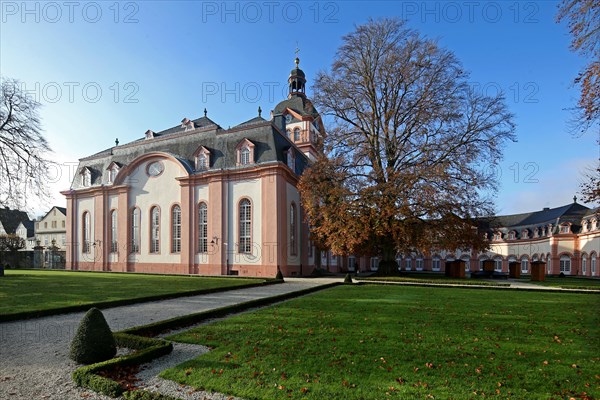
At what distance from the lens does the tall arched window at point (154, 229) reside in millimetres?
35844

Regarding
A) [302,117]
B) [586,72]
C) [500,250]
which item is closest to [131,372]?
[586,72]

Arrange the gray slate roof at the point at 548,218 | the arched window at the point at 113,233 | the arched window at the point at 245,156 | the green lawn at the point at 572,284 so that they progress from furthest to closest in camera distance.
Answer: the gray slate roof at the point at 548,218 < the arched window at the point at 113,233 < the arched window at the point at 245,156 < the green lawn at the point at 572,284

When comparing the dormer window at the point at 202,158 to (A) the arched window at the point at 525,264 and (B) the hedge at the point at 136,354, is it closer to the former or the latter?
(B) the hedge at the point at 136,354

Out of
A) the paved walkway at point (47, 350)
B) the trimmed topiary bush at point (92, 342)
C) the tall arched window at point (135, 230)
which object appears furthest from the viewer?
the tall arched window at point (135, 230)

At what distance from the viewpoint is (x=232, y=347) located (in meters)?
6.97

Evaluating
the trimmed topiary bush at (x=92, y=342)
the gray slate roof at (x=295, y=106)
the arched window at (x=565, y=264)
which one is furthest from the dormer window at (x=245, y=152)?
the arched window at (x=565, y=264)

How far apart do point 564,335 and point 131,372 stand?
895 cm

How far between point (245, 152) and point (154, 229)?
12.7 metres

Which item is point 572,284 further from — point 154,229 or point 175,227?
point 154,229

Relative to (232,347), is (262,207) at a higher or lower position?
higher

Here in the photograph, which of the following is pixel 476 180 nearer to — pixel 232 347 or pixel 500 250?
pixel 232 347

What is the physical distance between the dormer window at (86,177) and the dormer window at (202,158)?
1586 cm

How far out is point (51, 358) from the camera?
6.73 metres

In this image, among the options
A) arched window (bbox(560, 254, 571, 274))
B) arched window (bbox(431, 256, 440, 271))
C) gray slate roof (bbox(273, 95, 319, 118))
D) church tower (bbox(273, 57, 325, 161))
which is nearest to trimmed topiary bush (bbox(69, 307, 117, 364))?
church tower (bbox(273, 57, 325, 161))
